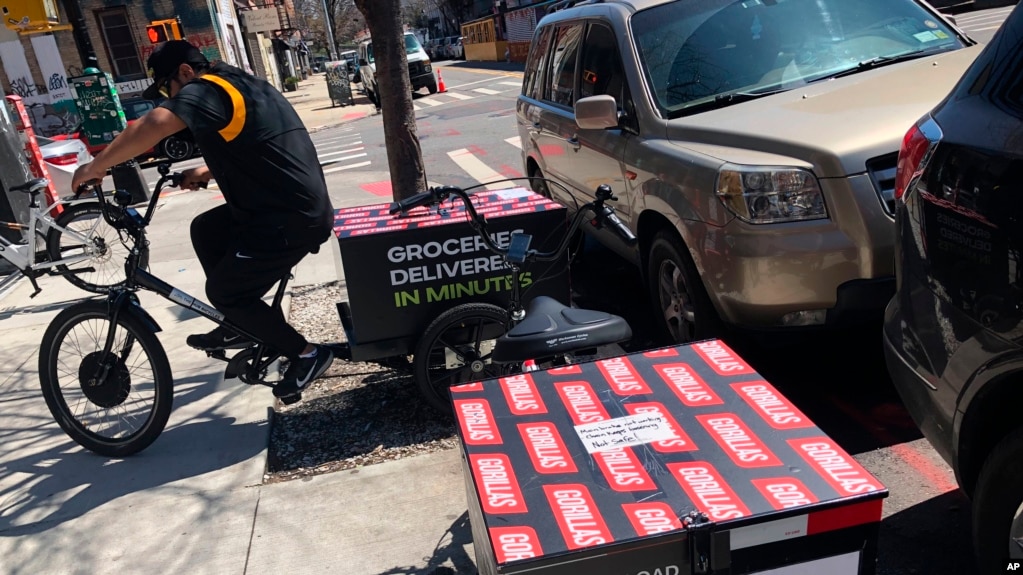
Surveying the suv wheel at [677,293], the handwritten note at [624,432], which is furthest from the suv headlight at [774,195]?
the handwritten note at [624,432]

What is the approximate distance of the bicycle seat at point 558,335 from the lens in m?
2.63

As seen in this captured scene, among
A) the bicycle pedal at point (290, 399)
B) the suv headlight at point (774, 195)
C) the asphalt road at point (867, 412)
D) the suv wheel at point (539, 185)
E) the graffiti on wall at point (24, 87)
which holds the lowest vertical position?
the asphalt road at point (867, 412)

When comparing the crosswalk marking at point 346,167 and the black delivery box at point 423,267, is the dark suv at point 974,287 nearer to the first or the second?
the black delivery box at point 423,267

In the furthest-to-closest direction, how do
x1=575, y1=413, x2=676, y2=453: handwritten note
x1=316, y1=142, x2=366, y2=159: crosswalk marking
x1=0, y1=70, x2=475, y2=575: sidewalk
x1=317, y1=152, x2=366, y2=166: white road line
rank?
x1=316, y1=142, x2=366, y2=159: crosswalk marking, x1=317, y1=152, x2=366, y2=166: white road line, x1=0, y1=70, x2=475, y2=575: sidewalk, x1=575, y1=413, x2=676, y2=453: handwritten note

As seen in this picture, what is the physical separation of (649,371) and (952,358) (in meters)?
0.90

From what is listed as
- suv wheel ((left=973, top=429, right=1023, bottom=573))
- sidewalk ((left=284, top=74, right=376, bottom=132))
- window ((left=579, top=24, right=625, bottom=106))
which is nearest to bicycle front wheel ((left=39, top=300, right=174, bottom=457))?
window ((left=579, top=24, right=625, bottom=106))

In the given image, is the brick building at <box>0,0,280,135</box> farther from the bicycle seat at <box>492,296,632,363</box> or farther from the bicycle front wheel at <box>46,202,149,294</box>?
the bicycle seat at <box>492,296,632,363</box>

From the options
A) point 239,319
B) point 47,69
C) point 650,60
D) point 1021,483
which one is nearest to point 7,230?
point 239,319

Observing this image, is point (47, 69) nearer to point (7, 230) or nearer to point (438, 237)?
point (7, 230)

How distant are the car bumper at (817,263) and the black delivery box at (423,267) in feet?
2.74

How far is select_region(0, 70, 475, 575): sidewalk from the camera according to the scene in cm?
329

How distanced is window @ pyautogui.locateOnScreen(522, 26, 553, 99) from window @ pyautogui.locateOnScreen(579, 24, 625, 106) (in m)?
1.00

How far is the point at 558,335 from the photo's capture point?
2.65 meters

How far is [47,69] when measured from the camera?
69.8ft
